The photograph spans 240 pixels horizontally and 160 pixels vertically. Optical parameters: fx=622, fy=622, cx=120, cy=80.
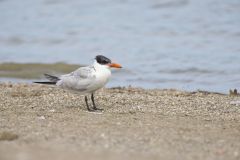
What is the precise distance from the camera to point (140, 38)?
568 inches

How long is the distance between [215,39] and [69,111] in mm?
6734

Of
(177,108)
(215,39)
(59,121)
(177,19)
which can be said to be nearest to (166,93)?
(177,108)

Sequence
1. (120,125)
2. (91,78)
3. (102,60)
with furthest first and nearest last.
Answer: (102,60) → (91,78) → (120,125)

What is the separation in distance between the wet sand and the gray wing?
A: 0.30 m

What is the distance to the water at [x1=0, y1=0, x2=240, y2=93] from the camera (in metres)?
11.4

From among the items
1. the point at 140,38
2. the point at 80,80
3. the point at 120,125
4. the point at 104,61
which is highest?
the point at 140,38

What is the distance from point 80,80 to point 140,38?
7073 mm

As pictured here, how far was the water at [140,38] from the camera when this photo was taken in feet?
37.3

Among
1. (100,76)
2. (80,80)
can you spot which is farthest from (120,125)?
(80,80)

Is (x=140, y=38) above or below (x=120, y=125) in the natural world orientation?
above

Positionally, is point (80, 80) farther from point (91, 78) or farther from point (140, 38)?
point (140, 38)

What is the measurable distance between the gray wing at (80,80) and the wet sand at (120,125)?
11.6 inches

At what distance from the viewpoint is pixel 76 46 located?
1459 centimetres

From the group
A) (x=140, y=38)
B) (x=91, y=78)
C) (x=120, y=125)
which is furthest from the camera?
(x=140, y=38)
